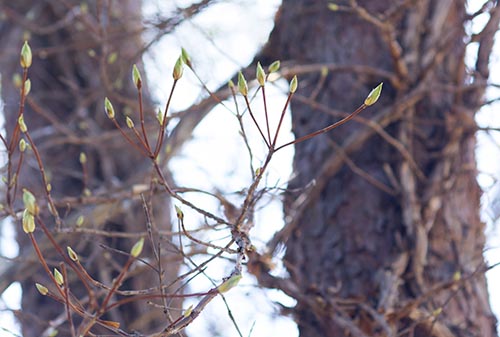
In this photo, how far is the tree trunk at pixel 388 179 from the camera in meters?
1.60

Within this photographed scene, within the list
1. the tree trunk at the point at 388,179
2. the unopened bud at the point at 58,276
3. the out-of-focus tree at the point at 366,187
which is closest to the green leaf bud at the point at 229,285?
the unopened bud at the point at 58,276

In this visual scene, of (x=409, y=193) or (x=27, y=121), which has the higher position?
(x=27, y=121)

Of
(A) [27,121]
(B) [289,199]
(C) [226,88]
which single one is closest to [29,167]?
(A) [27,121]

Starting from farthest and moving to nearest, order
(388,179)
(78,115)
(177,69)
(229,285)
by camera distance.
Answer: (78,115) < (388,179) < (177,69) < (229,285)

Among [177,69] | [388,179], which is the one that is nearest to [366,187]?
[388,179]

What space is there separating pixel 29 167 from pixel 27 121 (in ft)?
0.91

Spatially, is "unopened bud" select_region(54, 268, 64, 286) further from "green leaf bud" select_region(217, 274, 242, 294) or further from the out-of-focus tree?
the out-of-focus tree

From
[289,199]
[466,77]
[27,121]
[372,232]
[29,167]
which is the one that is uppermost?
[27,121]

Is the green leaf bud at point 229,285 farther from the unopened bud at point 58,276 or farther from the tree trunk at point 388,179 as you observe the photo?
the tree trunk at point 388,179

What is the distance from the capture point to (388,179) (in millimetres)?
1784

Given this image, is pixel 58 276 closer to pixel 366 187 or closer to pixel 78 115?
pixel 366 187

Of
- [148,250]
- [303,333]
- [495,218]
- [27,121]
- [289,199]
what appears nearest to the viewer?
[303,333]

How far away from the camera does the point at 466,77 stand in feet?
6.57

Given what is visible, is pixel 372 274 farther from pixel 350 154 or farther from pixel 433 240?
pixel 350 154
